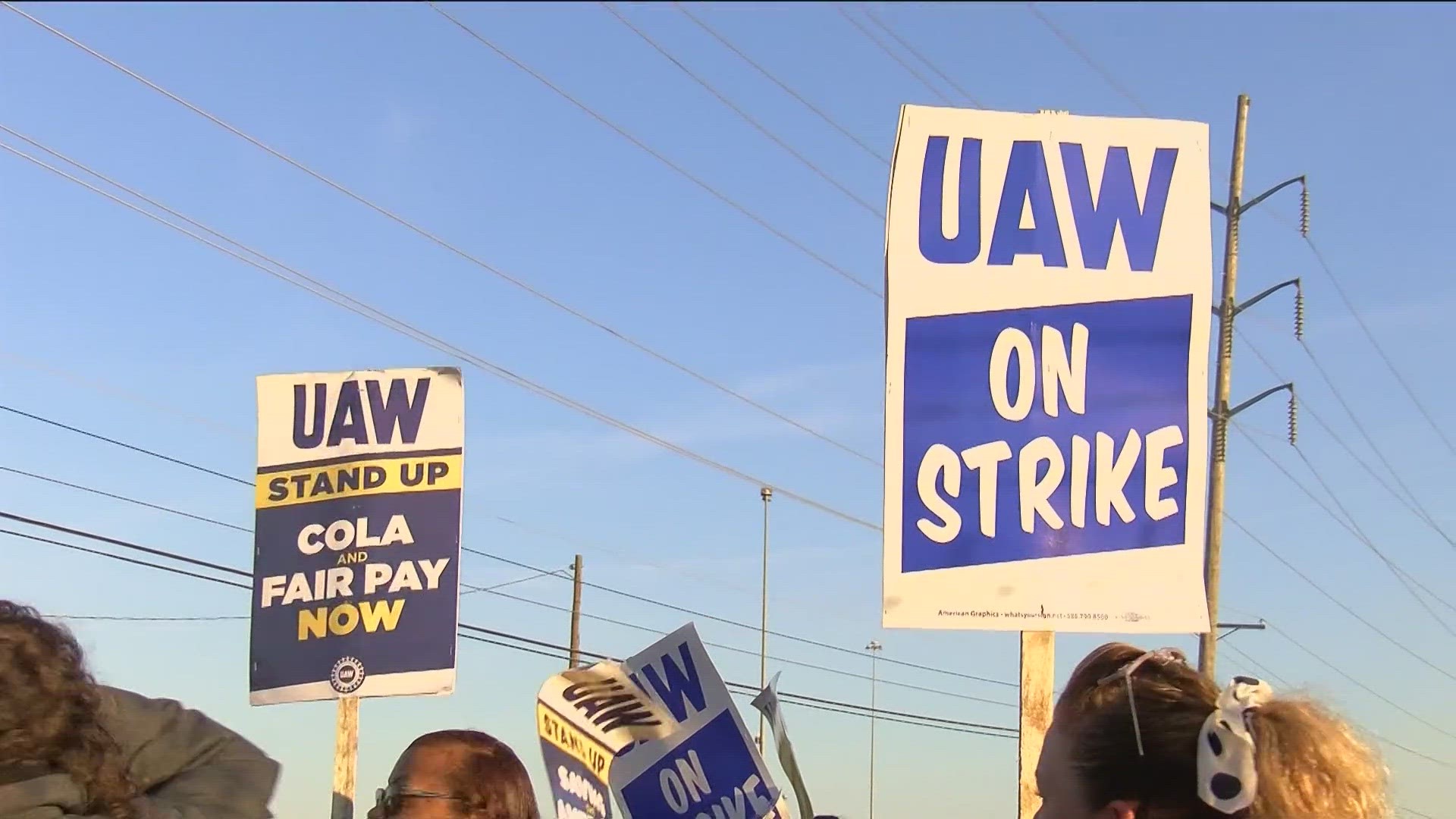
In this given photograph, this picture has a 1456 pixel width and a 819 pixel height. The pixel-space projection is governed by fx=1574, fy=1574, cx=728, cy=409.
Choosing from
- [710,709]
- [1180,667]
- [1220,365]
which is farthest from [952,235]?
[1220,365]

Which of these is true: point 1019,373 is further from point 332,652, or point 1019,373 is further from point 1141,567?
point 332,652

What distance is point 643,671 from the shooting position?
5578mm

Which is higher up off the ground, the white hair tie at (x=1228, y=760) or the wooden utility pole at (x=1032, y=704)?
the white hair tie at (x=1228, y=760)

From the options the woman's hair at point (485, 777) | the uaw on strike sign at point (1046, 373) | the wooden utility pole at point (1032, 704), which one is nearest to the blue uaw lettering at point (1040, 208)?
the uaw on strike sign at point (1046, 373)

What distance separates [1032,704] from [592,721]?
1580 mm

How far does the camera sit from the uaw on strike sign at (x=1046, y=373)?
486 cm

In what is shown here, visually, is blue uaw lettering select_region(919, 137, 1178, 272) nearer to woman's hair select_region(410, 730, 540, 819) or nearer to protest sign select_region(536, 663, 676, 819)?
protest sign select_region(536, 663, 676, 819)

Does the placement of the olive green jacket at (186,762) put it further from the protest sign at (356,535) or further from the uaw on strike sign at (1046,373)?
the protest sign at (356,535)

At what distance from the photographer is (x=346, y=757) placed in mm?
7910

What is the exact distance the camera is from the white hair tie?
2154mm

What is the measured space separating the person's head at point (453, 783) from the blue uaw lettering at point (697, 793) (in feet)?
6.35

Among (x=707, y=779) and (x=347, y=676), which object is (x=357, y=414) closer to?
(x=347, y=676)

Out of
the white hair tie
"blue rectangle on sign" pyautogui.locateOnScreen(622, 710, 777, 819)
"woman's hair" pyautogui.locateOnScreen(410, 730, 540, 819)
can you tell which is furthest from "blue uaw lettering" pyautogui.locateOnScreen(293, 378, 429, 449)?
the white hair tie

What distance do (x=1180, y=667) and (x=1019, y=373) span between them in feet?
8.60
